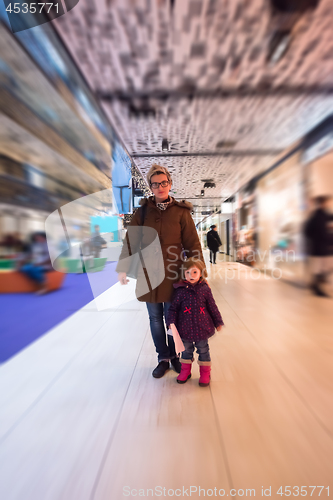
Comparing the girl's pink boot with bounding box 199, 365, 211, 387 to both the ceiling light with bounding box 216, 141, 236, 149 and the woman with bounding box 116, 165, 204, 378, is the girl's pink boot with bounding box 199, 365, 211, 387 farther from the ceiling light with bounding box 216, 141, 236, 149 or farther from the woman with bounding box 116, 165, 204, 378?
the ceiling light with bounding box 216, 141, 236, 149

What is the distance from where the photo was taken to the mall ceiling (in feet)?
6.70

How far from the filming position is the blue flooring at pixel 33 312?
272 centimetres

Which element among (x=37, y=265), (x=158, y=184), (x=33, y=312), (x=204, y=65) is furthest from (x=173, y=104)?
(x=37, y=265)

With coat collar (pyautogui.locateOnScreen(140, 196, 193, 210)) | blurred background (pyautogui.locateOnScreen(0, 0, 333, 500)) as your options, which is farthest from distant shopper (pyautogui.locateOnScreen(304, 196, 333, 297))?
coat collar (pyautogui.locateOnScreen(140, 196, 193, 210))

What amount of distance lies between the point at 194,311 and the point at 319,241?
3.70 metres

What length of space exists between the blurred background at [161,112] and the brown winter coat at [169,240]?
1554mm

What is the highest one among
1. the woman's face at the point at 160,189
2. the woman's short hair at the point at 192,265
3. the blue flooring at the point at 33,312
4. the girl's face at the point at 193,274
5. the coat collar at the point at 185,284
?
the woman's face at the point at 160,189

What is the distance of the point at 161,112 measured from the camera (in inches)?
140

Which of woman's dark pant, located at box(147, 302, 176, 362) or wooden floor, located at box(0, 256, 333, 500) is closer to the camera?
wooden floor, located at box(0, 256, 333, 500)

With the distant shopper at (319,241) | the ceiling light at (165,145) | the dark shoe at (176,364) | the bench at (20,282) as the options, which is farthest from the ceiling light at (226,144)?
the bench at (20,282)

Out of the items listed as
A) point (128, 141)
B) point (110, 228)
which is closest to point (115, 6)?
point (128, 141)

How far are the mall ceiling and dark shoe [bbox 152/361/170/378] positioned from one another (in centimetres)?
274

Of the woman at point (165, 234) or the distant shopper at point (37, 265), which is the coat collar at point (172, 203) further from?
the distant shopper at point (37, 265)

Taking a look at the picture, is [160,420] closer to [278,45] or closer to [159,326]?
[159,326]
